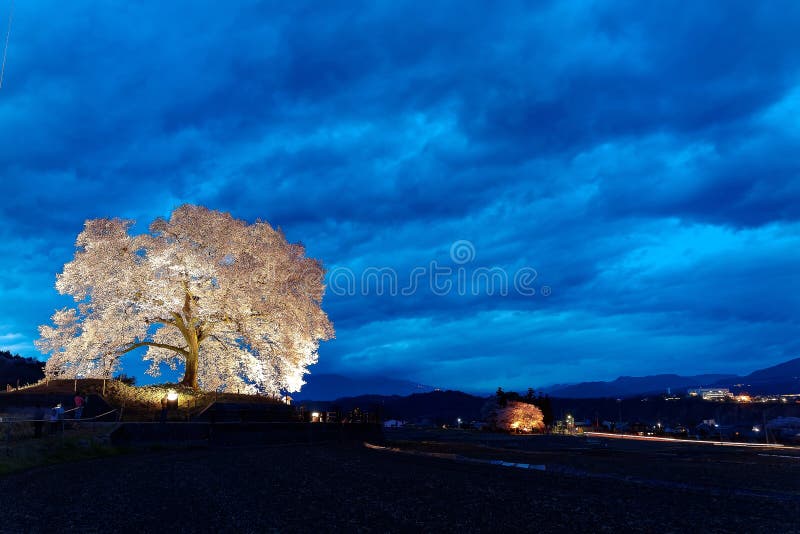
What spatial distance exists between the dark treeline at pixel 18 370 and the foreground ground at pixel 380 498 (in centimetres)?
4581

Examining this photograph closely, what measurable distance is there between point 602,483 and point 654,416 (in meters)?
172

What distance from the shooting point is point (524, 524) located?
34.9 ft

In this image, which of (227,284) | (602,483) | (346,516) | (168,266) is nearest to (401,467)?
(602,483)

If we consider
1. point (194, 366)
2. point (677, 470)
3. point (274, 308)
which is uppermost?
point (274, 308)

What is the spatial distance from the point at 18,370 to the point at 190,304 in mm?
36780

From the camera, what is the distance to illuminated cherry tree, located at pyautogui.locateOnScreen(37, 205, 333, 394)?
36.5m

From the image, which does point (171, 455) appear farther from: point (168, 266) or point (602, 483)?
point (602, 483)

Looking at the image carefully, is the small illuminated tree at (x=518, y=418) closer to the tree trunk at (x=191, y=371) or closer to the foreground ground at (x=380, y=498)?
the tree trunk at (x=191, y=371)

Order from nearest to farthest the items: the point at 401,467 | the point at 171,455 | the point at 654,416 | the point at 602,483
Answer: the point at 602,483, the point at 401,467, the point at 171,455, the point at 654,416

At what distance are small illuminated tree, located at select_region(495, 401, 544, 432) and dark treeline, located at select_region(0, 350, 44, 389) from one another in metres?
55.3

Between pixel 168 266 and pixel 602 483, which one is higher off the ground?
pixel 168 266

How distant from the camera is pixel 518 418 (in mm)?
78438

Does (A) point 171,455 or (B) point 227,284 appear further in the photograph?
(B) point 227,284

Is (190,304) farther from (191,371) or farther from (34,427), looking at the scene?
(34,427)
